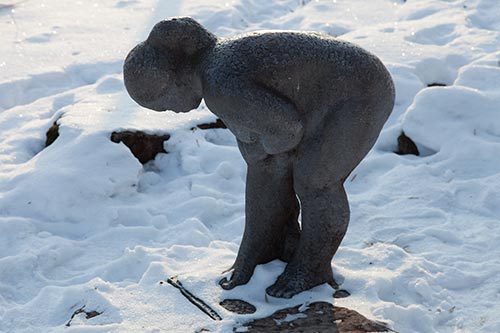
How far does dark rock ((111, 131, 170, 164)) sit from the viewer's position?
464 centimetres

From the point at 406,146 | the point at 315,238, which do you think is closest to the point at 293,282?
the point at 315,238

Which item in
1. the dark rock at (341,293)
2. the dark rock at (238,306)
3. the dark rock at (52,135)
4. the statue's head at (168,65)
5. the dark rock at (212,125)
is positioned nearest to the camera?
the statue's head at (168,65)

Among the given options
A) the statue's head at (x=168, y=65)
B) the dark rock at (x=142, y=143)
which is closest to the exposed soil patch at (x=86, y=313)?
the statue's head at (x=168, y=65)

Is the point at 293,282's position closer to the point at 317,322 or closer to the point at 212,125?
the point at 317,322

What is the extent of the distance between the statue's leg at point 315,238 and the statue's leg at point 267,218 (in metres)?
0.12

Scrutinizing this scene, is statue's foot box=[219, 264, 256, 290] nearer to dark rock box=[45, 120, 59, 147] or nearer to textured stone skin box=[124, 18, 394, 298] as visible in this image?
textured stone skin box=[124, 18, 394, 298]

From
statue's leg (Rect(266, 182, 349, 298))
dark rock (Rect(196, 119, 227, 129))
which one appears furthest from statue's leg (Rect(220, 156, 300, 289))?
dark rock (Rect(196, 119, 227, 129))

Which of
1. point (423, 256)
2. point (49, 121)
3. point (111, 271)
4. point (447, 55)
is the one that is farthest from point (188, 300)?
point (447, 55)

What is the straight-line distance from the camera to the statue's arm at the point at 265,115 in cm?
267

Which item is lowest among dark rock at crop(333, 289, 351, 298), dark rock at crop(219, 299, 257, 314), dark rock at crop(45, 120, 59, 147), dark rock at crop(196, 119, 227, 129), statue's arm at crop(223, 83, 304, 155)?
dark rock at crop(45, 120, 59, 147)

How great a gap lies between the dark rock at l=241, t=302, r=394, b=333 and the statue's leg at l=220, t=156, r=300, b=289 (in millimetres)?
285

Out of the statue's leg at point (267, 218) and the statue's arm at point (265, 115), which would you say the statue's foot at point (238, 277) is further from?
the statue's arm at point (265, 115)

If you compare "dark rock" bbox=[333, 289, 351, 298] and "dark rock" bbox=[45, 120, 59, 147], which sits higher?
"dark rock" bbox=[333, 289, 351, 298]

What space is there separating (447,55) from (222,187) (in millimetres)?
2245
